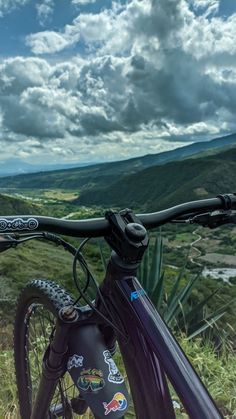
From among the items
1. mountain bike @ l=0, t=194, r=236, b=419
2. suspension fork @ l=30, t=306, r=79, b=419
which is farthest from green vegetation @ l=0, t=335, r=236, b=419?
mountain bike @ l=0, t=194, r=236, b=419

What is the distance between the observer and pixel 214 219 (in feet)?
5.54

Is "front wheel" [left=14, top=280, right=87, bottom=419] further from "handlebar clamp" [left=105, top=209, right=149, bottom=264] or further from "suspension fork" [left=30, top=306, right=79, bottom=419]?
"handlebar clamp" [left=105, top=209, right=149, bottom=264]

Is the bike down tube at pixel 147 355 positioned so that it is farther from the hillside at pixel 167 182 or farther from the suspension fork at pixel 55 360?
the hillside at pixel 167 182

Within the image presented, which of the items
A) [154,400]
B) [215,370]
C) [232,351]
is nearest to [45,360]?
[154,400]

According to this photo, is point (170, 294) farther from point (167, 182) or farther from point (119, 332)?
point (167, 182)

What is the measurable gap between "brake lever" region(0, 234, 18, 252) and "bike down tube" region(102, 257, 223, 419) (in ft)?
1.04

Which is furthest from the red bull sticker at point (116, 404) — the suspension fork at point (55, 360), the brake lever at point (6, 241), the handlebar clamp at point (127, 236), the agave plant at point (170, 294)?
the agave plant at point (170, 294)

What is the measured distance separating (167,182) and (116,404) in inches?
6349

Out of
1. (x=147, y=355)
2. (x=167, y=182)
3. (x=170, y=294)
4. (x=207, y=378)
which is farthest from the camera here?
(x=167, y=182)

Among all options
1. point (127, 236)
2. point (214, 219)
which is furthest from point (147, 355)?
point (214, 219)

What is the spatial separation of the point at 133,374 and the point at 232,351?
2807mm

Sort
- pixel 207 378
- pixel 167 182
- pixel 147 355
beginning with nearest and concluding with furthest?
1. pixel 147 355
2. pixel 207 378
3. pixel 167 182

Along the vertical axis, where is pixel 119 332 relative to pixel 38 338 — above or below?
above

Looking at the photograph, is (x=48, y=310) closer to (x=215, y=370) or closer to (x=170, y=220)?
(x=170, y=220)
